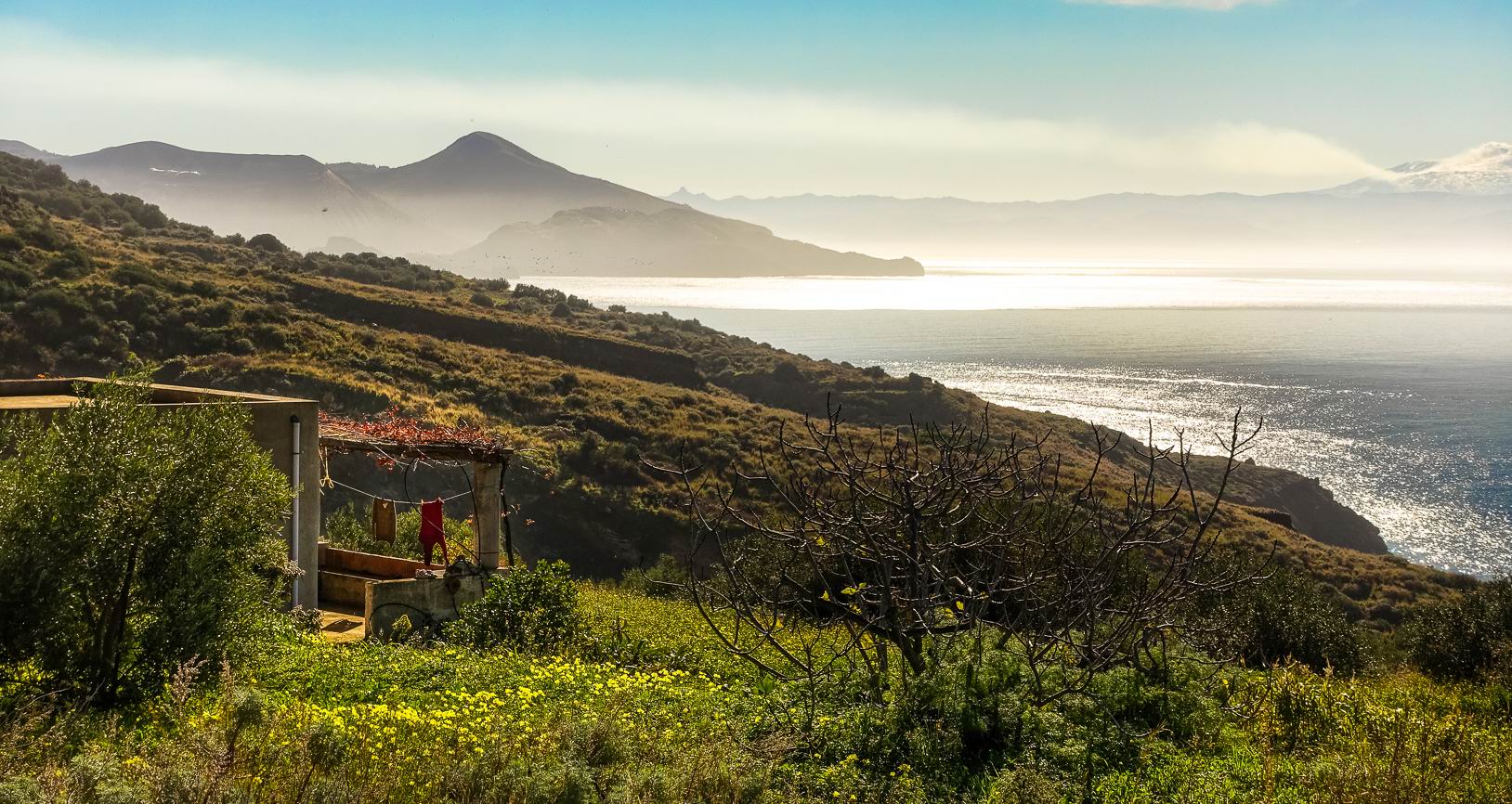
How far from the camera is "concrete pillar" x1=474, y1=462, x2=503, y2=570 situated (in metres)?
15.0

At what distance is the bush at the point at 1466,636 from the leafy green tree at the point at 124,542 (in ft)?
53.6

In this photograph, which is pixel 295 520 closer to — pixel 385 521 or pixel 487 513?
pixel 487 513

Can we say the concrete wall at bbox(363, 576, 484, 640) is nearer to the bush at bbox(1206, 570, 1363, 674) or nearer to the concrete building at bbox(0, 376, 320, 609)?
the concrete building at bbox(0, 376, 320, 609)

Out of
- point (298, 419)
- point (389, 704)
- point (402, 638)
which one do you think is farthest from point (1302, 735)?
point (298, 419)

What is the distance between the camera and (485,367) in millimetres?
55906

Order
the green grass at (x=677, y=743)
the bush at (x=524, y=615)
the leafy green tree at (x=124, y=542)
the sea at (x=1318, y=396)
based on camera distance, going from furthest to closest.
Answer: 1. the sea at (x=1318, y=396)
2. the bush at (x=524, y=615)
3. the leafy green tree at (x=124, y=542)
4. the green grass at (x=677, y=743)

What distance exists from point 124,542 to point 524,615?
4786 millimetres

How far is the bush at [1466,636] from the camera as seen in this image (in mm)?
17234

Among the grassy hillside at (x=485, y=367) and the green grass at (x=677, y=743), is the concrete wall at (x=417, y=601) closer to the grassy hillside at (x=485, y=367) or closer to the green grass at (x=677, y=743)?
the green grass at (x=677, y=743)

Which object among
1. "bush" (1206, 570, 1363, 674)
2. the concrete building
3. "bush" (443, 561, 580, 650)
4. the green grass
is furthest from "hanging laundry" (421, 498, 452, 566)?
"bush" (1206, 570, 1363, 674)

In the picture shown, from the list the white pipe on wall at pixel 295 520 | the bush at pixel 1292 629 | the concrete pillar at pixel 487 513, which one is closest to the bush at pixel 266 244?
the white pipe on wall at pixel 295 520

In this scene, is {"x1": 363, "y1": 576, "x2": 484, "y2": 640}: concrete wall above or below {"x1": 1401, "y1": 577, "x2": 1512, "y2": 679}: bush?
above

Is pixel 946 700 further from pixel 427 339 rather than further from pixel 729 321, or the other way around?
pixel 729 321

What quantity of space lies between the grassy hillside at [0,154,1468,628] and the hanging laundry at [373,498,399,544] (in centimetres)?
1154
